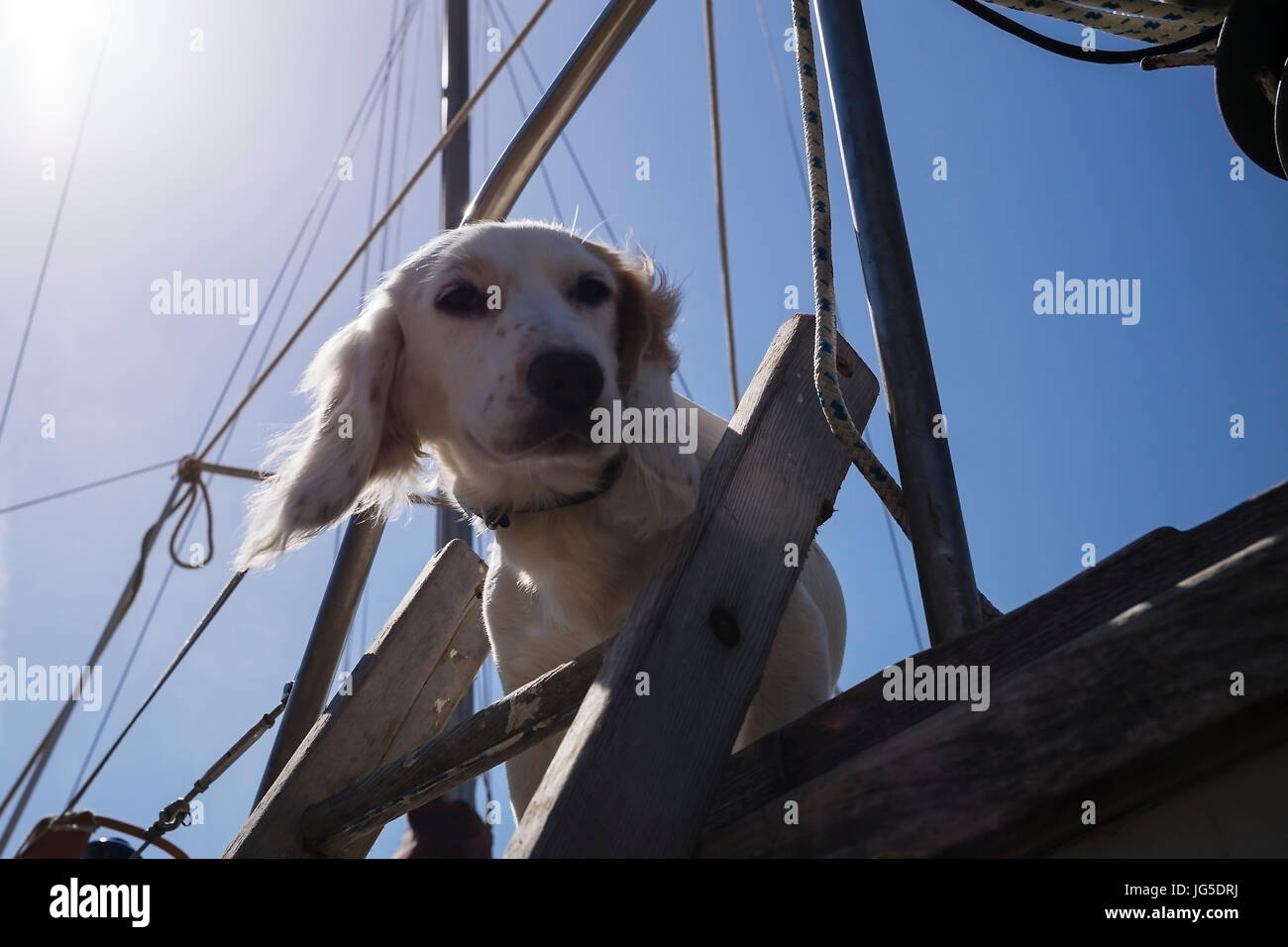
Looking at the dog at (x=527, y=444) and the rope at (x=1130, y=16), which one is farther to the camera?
the dog at (x=527, y=444)

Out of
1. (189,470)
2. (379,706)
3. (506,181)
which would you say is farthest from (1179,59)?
(189,470)

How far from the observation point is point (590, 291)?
2004 millimetres

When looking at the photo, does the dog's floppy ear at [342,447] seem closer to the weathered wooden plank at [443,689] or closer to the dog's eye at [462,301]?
the dog's eye at [462,301]

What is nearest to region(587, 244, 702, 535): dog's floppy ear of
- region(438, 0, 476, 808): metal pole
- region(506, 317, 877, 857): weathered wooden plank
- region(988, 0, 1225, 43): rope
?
region(506, 317, 877, 857): weathered wooden plank

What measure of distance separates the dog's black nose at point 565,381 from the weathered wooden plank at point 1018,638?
34.4 inches

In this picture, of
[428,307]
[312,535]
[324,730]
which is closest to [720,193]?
[428,307]

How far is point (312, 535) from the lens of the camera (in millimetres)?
1831

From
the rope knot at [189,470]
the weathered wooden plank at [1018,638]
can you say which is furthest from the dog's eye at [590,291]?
the rope knot at [189,470]

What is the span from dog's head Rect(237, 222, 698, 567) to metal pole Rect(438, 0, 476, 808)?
140 cm

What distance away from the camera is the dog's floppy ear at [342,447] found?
6.02ft

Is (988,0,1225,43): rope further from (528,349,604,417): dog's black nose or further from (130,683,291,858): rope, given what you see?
(130,683,291,858): rope
